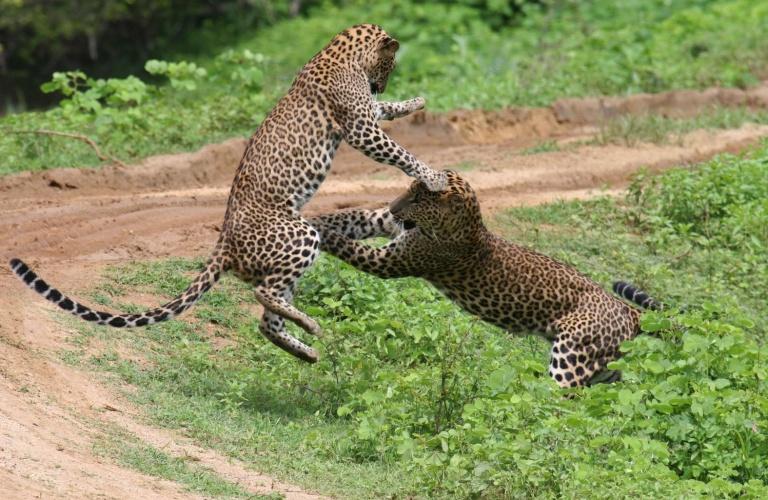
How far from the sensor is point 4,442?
7.45 m

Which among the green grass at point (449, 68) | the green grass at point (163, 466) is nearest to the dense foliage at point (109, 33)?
the green grass at point (449, 68)

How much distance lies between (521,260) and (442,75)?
34.9ft

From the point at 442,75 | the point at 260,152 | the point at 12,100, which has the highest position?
the point at 260,152

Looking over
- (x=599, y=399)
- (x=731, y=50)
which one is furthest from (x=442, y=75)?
(x=599, y=399)

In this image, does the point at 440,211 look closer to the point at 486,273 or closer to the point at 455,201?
the point at 455,201

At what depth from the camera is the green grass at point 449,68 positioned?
→ 15.5 metres

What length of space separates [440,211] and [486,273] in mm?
552

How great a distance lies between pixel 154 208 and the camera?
1302 centimetres

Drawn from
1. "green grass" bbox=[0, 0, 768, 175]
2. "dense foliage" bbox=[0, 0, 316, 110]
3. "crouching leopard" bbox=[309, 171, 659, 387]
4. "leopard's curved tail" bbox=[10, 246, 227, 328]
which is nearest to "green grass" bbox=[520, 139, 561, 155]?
"green grass" bbox=[0, 0, 768, 175]

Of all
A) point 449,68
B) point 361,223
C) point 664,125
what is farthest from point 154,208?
point 449,68

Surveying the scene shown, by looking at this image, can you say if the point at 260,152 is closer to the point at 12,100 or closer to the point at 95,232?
the point at 95,232

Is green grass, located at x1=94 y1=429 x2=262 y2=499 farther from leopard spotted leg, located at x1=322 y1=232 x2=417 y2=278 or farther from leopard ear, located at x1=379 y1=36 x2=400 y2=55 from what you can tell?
leopard ear, located at x1=379 y1=36 x2=400 y2=55

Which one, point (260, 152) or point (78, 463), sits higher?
point (260, 152)

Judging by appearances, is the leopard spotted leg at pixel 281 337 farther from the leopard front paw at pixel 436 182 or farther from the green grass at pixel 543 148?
the green grass at pixel 543 148
